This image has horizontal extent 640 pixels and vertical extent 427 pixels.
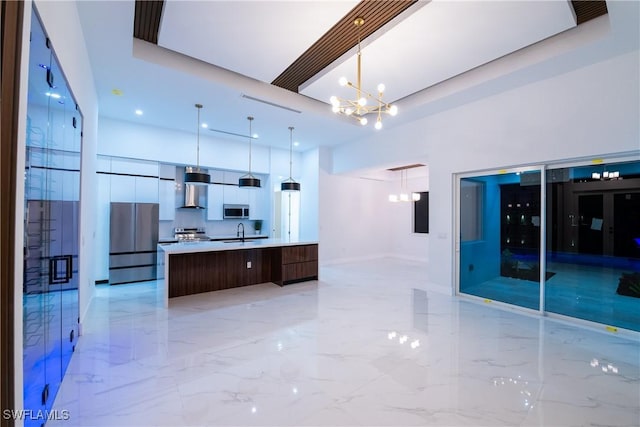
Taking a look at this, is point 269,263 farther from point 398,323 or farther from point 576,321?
point 576,321

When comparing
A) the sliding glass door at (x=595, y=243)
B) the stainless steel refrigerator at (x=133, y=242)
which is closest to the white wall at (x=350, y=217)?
the stainless steel refrigerator at (x=133, y=242)

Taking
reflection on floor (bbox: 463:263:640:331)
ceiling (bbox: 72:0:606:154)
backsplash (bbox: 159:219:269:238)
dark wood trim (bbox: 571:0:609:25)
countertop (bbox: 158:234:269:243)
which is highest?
dark wood trim (bbox: 571:0:609:25)

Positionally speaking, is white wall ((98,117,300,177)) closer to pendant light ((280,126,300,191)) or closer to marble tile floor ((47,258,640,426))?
pendant light ((280,126,300,191))

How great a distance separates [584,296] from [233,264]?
18.5ft

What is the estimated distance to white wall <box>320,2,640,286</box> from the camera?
3.33 m

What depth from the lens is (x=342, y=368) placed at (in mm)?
2648

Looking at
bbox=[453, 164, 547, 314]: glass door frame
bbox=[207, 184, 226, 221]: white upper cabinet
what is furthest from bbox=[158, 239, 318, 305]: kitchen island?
bbox=[453, 164, 547, 314]: glass door frame

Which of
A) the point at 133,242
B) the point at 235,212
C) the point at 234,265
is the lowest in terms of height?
the point at 234,265

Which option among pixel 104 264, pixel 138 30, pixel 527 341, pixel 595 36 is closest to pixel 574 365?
pixel 527 341

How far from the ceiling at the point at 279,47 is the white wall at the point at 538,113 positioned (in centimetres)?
42

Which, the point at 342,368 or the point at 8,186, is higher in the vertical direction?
the point at 8,186

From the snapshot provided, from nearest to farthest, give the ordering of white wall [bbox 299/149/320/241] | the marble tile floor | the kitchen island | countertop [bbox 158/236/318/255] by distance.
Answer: the marble tile floor
countertop [bbox 158/236/318/255]
the kitchen island
white wall [bbox 299/149/320/241]

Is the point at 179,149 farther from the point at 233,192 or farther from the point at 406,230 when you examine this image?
the point at 406,230

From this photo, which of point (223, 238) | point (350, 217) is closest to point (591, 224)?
point (350, 217)
